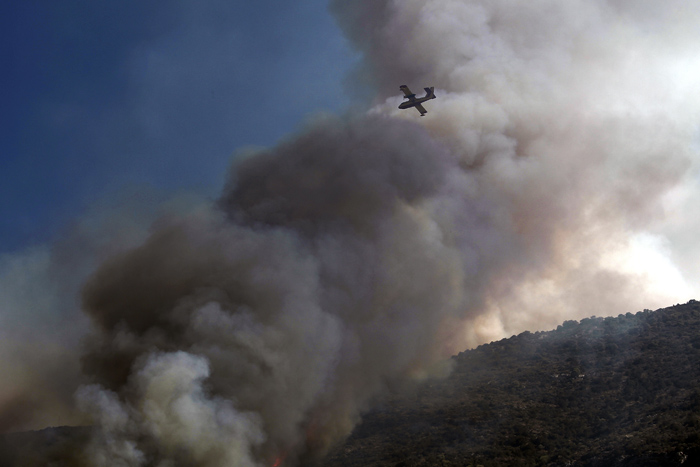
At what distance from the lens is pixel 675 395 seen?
3834 centimetres

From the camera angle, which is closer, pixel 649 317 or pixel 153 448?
pixel 153 448

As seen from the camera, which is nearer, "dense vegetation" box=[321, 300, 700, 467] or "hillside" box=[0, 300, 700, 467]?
"hillside" box=[0, 300, 700, 467]

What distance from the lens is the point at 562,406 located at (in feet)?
140

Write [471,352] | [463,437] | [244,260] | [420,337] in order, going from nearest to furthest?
[463,437], [244,260], [420,337], [471,352]

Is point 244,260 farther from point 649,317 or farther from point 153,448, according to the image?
point 649,317

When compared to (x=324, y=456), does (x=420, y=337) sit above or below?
above

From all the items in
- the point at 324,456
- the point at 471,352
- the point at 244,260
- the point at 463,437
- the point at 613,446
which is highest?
the point at 244,260

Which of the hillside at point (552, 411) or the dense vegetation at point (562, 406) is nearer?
the hillside at point (552, 411)

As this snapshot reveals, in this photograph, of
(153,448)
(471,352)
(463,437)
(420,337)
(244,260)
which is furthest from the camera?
(471,352)

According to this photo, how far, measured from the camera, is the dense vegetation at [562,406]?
34.4 metres

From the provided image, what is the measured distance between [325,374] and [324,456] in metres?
6.17

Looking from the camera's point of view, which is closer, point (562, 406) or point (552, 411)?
point (552, 411)

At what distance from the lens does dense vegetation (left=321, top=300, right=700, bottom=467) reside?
34.4 metres

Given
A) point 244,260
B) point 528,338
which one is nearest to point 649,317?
point 528,338
